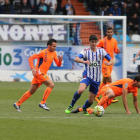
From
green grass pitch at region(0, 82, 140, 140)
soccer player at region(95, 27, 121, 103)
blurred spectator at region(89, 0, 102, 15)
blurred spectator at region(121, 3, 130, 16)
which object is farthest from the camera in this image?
blurred spectator at region(121, 3, 130, 16)

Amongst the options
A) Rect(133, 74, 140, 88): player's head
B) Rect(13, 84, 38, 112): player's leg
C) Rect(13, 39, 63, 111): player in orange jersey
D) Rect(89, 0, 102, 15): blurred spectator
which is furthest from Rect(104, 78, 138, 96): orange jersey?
Rect(89, 0, 102, 15): blurred spectator

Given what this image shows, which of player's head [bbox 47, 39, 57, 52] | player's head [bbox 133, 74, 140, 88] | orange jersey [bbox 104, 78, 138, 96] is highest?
player's head [bbox 47, 39, 57, 52]

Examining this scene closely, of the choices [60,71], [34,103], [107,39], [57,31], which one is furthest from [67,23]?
[34,103]

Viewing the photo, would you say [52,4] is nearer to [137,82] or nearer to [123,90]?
[123,90]

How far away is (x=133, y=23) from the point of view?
2348cm

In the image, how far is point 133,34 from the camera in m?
22.6

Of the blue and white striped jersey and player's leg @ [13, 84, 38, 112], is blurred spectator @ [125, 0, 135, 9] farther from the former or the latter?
the blue and white striped jersey

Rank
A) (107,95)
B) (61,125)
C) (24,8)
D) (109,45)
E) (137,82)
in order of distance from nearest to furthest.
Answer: (61,125)
(137,82)
(107,95)
(109,45)
(24,8)

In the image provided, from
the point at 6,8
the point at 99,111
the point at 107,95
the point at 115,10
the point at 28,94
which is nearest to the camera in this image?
the point at 99,111

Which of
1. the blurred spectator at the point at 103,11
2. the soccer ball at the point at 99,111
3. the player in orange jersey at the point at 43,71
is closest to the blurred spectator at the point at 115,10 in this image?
the blurred spectator at the point at 103,11

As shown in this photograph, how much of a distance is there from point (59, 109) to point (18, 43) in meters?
8.42

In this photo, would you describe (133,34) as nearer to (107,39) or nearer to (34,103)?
(107,39)

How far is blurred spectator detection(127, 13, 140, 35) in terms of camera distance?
23.1 meters

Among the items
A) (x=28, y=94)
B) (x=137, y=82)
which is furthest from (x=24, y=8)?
(x=137, y=82)
